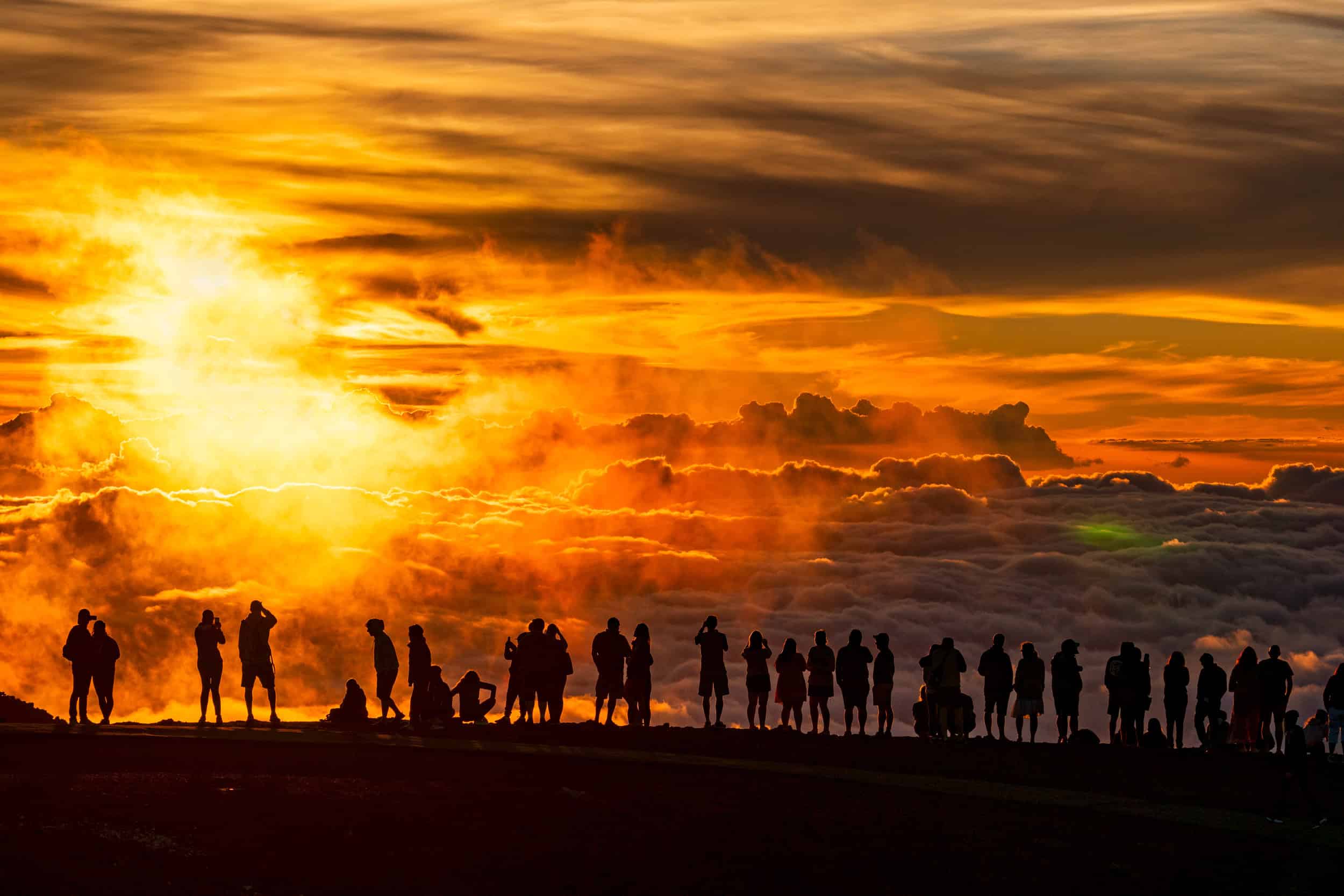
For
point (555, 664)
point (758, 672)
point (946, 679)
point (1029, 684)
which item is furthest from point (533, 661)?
point (1029, 684)

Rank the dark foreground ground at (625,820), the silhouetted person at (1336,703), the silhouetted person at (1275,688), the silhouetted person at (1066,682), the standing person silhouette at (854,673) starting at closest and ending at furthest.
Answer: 1. the dark foreground ground at (625,820)
2. the silhouetted person at (1336,703)
3. the silhouetted person at (1275,688)
4. the silhouetted person at (1066,682)
5. the standing person silhouette at (854,673)

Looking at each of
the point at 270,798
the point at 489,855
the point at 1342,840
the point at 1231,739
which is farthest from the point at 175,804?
the point at 1231,739

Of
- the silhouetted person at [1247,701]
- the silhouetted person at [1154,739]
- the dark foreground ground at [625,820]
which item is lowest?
the dark foreground ground at [625,820]

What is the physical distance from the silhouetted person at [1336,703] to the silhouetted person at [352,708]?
18169 millimetres

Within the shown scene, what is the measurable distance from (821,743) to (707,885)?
40.6ft

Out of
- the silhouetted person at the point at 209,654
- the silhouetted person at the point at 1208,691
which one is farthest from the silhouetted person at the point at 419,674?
the silhouetted person at the point at 1208,691

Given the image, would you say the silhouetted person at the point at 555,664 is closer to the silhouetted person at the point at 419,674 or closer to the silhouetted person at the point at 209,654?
the silhouetted person at the point at 419,674

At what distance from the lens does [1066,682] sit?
3055 cm

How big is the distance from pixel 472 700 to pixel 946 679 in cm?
966

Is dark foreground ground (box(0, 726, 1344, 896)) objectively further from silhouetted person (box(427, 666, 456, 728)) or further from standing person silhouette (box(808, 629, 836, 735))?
silhouetted person (box(427, 666, 456, 728))

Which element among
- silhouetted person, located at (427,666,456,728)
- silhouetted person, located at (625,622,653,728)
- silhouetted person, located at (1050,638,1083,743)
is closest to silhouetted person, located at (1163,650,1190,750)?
silhouetted person, located at (1050,638,1083,743)

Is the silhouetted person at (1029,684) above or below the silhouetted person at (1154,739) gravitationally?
above

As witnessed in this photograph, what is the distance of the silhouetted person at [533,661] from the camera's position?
103 ft

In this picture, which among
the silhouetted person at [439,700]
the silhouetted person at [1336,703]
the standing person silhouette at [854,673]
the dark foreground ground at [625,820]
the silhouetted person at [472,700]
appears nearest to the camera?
the dark foreground ground at [625,820]
